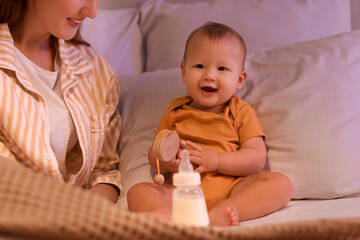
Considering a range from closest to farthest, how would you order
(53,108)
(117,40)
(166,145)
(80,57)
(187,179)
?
(187,179)
(166,145)
(53,108)
(80,57)
(117,40)

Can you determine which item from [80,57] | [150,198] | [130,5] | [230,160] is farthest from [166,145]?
[130,5]

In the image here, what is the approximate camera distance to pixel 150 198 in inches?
47.5

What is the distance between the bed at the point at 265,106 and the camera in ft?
2.35

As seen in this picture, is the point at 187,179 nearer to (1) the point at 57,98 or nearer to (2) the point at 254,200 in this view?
(2) the point at 254,200

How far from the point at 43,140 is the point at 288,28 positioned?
0.98 meters

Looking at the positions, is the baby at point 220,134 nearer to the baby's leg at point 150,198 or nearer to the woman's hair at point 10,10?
the baby's leg at point 150,198

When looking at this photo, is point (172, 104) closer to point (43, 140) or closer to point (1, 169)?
point (43, 140)

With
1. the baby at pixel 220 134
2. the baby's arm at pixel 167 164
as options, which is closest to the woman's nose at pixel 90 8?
the baby at pixel 220 134

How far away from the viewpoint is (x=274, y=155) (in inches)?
56.1

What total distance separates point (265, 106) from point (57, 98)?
1.99ft

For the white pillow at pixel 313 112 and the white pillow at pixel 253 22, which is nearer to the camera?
the white pillow at pixel 313 112

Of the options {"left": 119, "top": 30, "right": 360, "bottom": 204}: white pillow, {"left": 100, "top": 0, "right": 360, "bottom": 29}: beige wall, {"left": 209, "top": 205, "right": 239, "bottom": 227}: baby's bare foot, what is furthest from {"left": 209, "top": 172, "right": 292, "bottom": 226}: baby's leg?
{"left": 100, "top": 0, "right": 360, "bottom": 29}: beige wall

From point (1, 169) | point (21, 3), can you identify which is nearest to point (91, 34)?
point (21, 3)

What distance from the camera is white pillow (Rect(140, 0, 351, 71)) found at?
1819 mm
